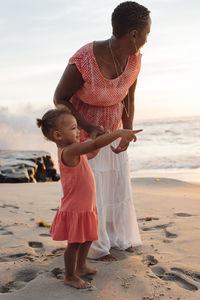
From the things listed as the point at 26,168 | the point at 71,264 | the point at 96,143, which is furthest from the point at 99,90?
the point at 26,168

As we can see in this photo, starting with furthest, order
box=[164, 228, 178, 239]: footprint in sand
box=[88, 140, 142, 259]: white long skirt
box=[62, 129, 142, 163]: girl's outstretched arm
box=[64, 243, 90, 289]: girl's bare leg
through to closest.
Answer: box=[164, 228, 178, 239]: footprint in sand < box=[88, 140, 142, 259]: white long skirt < box=[64, 243, 90, 289]: girl's bare leg < box=[62, 129, 142, 163]: girl's outstretched arm

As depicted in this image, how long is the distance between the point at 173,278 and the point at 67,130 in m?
1.35

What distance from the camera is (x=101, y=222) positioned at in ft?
10.3

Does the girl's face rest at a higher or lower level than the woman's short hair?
lower

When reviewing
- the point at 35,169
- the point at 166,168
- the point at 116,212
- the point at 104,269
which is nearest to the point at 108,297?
the point at 104,269

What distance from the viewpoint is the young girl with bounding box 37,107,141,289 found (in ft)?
8.14

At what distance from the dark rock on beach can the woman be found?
4.85 m

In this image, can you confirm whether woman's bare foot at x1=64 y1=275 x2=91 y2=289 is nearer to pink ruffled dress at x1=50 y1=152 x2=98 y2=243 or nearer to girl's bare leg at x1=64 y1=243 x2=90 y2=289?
girl's bare leg at x1=64 y1=243 x2=90 y2=289

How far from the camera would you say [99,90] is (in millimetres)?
2877

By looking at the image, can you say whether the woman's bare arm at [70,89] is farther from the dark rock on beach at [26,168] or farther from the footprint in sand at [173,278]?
the dark rock on beach at [26,168]

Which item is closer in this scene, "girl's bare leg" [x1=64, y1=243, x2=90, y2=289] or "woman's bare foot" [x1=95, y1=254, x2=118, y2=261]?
"girl's bare leg" [x1=64, y1=243, x2=90, y2=289]

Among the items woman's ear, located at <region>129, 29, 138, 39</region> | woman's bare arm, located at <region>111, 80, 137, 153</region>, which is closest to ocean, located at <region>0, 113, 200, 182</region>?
woman's bare arm, located at <region>111, 80, 137, 153</region>

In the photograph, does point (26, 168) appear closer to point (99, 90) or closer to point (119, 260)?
point (119, 260)

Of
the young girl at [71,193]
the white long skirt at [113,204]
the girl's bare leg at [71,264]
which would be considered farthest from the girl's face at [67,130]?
the girl's bare leg at [71,264]
